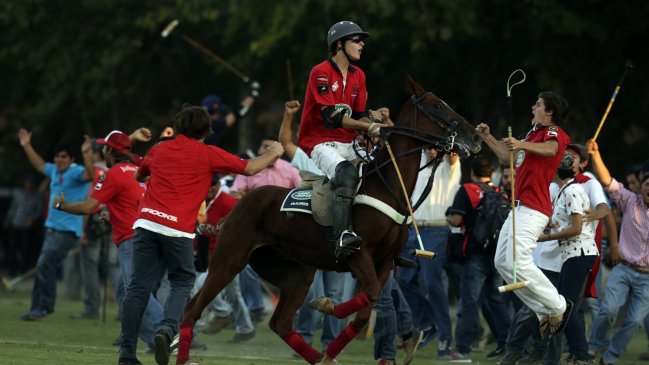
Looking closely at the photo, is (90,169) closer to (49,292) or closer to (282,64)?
(49,292)

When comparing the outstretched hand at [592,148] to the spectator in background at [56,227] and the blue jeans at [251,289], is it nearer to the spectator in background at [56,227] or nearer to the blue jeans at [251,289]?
the blue jeans at [251,289]

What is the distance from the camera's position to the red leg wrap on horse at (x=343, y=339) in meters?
11.8

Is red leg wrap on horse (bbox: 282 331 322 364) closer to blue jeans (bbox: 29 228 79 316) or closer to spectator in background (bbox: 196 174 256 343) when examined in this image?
spectator in background (bbox: 196 174 256 343)

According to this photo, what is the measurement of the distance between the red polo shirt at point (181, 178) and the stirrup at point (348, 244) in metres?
1.07

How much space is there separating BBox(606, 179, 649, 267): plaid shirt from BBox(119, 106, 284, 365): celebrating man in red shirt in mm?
4506

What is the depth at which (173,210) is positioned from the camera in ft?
38.7

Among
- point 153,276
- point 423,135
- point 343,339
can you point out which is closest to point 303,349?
point 343,339

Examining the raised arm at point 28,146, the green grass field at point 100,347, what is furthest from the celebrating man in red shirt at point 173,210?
the raised arm at point 28,146

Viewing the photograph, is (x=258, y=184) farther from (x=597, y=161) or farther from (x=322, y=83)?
(x=322, y=83)

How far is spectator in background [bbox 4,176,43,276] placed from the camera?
28.9m

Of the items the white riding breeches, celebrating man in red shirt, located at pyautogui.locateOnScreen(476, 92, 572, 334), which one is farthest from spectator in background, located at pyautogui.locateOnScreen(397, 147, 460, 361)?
the white riding breeches

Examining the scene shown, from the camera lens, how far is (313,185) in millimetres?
12430

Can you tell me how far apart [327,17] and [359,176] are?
14.5 meters

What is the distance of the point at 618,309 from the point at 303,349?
428 cm
